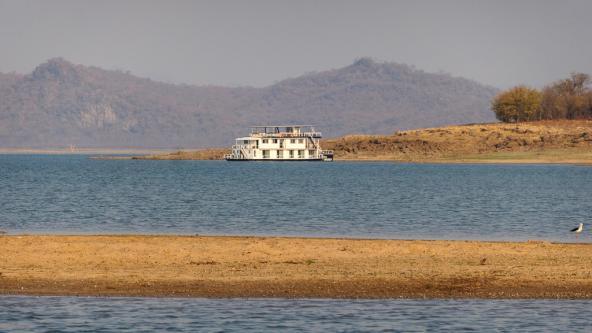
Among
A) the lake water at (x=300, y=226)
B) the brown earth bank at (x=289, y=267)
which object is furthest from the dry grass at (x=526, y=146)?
the brown earth bank at (x=289, y=267)

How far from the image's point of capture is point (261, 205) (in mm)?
59688

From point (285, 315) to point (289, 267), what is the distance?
6.14 meters

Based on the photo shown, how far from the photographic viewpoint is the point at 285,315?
74.3ft

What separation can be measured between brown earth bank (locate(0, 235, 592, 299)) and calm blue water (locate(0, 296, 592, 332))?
94cm

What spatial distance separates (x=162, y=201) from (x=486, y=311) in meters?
41.7

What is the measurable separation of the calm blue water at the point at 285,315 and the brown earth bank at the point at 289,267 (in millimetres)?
941

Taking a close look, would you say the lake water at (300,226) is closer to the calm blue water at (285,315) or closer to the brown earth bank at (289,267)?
the calm blue water at (285,315)

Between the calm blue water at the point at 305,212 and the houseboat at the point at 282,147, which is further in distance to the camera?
the houseboat at the point at 282,147

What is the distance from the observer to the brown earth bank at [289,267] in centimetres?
2548

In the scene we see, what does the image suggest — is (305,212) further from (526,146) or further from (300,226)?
(526,146)

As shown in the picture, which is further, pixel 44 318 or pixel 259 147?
pixel 259 147

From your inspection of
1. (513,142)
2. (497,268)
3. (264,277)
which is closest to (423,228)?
(497,268)

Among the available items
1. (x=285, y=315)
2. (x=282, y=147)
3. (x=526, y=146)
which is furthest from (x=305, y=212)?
A: (x=282, y=147)

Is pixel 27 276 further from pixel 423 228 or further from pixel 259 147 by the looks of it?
pixel 259 147
